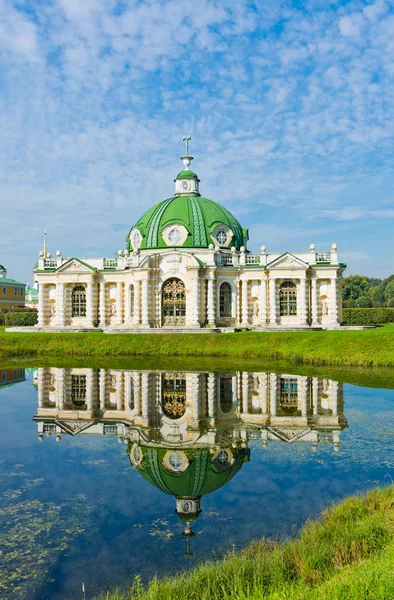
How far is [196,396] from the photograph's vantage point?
75.7 ft

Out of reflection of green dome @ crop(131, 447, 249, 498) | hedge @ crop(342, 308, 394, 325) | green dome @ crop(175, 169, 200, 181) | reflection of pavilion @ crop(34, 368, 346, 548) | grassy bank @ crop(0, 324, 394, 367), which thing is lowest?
reflection of green dome @ crop(131, 447, 249, 498)

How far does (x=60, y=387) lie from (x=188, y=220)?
2914 cm

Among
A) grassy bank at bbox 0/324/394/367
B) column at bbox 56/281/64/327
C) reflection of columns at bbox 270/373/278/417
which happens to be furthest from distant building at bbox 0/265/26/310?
reflection of columns at bbox 270/373/278/417

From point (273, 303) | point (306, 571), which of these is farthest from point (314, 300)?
point (306, 571)

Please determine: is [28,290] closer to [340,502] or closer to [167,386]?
[167,386]

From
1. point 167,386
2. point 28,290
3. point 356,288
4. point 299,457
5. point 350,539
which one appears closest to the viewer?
point 350,539

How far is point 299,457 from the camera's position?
576 inches

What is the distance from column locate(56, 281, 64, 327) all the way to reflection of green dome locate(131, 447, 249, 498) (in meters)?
40.0

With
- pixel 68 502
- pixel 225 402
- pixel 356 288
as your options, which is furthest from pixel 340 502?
pixel 356 288

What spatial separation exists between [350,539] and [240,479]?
4.43 metres

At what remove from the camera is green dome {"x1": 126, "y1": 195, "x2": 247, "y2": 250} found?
168 ft

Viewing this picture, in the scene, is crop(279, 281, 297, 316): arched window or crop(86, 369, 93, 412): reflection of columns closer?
crop(86, 369, 93, 412): reflection of columns

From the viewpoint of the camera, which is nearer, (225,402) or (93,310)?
(225,402)

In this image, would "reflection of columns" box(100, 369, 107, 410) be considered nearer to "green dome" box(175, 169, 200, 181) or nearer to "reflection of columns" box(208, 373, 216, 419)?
"reflection of columns" box(208, 373, 216, 419)
